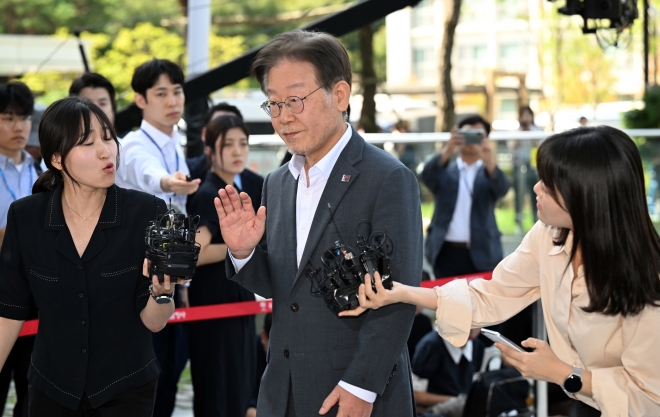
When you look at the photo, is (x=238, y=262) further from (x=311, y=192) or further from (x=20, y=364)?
(x=20, y=364)

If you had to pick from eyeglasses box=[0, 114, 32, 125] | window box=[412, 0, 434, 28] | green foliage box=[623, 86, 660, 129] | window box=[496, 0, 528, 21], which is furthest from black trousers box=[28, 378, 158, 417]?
window box=[412, 0, 434, 28]

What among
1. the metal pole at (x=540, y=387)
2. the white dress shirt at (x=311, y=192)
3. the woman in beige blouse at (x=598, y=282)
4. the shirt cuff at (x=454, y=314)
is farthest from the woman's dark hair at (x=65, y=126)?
the metal pole at (x=540, y=387)

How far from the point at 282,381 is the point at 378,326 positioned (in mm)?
395

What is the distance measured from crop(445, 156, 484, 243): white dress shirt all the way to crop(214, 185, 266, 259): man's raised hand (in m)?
4.60

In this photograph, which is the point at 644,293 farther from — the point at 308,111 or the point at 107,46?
the point at 107,46

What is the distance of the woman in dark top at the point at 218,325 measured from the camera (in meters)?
4.65

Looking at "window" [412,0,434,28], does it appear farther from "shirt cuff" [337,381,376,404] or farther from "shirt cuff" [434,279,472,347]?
"shirt cuff" [337,381,376,404]

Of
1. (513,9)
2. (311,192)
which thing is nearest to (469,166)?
(311,192)

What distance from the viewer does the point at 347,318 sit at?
284 centimetres

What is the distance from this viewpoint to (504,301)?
9.57 ft

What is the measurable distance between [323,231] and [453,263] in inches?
184

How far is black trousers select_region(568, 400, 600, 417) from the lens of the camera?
2709 millimetres

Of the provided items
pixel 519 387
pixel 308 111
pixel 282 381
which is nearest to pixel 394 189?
pixel 308 111

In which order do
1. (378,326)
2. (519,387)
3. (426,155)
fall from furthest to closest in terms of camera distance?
(426,155) < (519,387) < (378,326)
